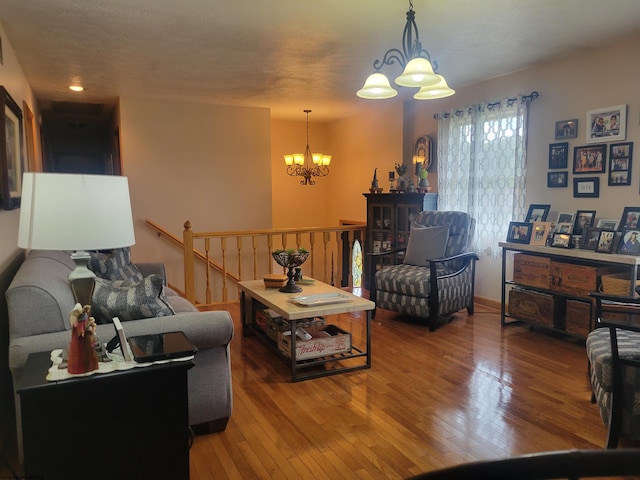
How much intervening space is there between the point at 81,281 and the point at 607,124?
390cm

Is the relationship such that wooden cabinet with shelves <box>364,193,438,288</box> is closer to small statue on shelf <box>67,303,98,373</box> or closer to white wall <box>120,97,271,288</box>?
white wall <box>120,97,271,288</box>

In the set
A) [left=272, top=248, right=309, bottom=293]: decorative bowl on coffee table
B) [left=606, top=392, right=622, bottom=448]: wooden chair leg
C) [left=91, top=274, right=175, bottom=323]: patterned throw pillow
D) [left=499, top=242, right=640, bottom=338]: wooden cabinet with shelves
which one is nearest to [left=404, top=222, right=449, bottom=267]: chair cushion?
[left=499, top=242, right=640, bottom=338]: wooden cabinet with shelves

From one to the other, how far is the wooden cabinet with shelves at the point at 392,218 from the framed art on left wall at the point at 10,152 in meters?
3.52

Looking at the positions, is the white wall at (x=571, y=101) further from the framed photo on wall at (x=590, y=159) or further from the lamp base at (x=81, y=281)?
the lamp base at (x=81, y=281)

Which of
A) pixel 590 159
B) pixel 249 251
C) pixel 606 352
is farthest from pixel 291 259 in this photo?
pixel 249 251

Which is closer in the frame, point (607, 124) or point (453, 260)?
point (607, 124)

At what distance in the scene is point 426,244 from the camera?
4418mm

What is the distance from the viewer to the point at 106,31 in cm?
321

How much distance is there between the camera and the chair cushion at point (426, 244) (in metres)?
4.34

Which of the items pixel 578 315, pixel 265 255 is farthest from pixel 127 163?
pixel 578 315

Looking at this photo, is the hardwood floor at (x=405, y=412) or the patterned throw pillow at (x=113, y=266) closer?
the hardwood floor at (x=405, y=412)

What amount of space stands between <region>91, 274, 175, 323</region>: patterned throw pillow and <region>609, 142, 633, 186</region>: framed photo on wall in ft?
11.5

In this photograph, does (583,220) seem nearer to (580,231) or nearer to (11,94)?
(580,231)

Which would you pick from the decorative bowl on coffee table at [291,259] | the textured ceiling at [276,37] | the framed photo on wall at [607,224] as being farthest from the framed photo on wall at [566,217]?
the decorative bowl on coffee table at [291,259]
